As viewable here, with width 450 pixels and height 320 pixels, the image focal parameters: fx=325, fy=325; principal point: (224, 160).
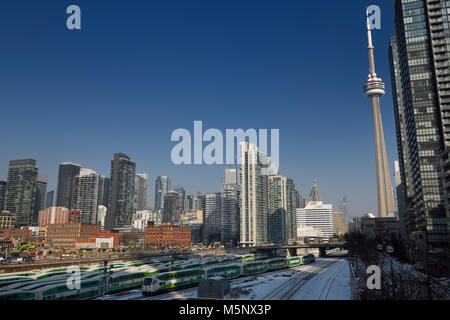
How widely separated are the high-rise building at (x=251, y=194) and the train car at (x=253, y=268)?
284 feet

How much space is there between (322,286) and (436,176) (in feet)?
166

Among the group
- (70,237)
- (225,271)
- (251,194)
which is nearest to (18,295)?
(225,271)

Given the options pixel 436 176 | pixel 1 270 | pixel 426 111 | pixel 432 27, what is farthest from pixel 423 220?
pixel 1 270

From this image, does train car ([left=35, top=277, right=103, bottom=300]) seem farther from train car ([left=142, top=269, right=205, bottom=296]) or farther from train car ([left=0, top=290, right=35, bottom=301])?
train car ([left=142, top=269, right=205, bottom=296])

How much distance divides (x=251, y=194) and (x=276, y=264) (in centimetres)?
8120

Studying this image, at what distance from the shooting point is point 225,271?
6041cm

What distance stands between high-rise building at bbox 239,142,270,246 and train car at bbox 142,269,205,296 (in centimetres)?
10712

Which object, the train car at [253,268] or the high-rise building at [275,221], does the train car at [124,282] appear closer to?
the train car at [253,268]

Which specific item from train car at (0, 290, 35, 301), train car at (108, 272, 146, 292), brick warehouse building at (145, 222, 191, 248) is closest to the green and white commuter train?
train car at (108, 272, 146, 292)

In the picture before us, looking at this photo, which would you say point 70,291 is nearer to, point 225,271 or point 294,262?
point 225,271

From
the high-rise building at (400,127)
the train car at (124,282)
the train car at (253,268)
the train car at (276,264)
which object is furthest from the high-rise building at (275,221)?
the train car at (124,282)

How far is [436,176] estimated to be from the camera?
79188 millimetres
